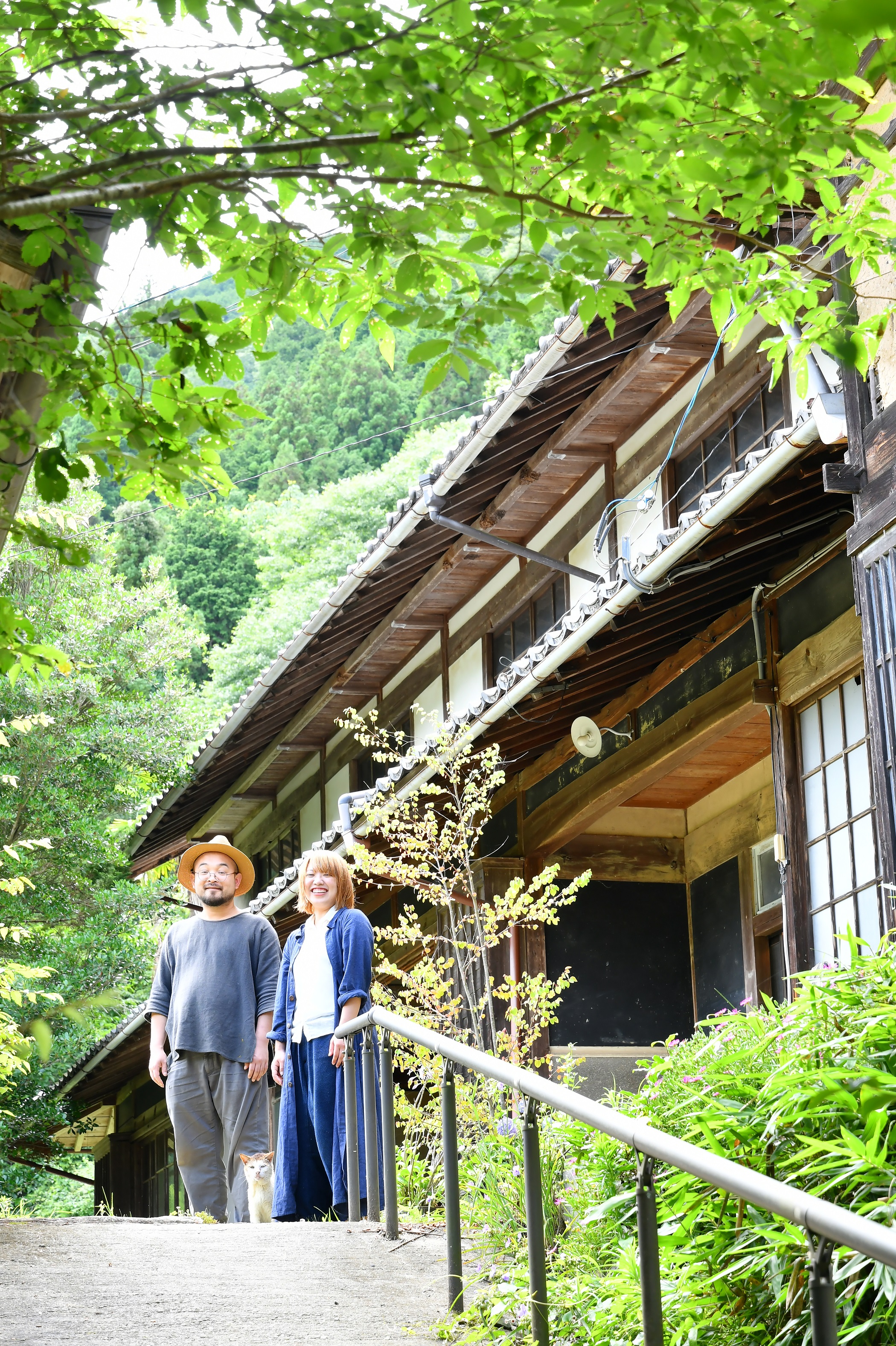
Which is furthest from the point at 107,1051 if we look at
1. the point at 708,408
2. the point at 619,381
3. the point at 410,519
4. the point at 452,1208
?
the point at 452,1208

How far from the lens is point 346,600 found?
432 inches

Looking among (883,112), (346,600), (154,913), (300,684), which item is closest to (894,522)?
(883,112)

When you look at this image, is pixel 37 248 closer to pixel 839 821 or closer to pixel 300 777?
pixel 839 821

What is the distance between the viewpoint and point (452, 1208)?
4.36 meters

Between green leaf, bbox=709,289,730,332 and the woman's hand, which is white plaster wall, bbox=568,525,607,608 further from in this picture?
green leaf, bbox=709,289,730,332

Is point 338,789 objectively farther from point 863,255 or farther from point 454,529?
point 863,255

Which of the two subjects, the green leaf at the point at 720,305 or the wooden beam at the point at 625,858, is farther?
the wooden beam at the point at 625,858

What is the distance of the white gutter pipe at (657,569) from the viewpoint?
19.6 feet

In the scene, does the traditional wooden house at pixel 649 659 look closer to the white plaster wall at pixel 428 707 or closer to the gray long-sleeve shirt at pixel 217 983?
the white plaster wall at pixel 428 707

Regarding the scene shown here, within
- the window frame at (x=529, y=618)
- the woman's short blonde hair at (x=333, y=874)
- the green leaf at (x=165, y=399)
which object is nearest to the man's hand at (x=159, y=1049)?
the woman's short blonde hair at (x=333, y=874)

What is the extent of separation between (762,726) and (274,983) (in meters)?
3.58

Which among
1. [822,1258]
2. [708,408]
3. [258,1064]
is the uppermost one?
[708,408]

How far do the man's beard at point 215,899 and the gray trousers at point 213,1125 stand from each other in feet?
2.29

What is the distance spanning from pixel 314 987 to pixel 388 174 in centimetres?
440
